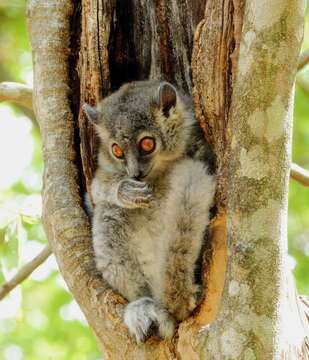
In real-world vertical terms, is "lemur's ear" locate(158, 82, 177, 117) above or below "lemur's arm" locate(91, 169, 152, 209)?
above

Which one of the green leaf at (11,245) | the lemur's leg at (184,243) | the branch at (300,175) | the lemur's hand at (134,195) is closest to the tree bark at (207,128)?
the lemur's leg at (184,243)

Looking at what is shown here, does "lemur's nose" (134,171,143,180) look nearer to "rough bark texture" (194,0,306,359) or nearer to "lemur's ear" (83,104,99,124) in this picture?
"lemur's ear" (83,104,99,124)

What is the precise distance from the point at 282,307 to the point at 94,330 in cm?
120

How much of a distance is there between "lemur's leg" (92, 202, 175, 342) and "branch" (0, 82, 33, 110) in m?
1.29

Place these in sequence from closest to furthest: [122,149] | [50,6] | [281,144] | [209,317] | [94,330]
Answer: [281,144], [209,317], [94,330], [122,149], [50,6]

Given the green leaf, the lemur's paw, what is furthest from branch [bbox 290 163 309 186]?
the green leaf

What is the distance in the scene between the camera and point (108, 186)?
4.28m

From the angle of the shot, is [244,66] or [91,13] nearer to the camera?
[244,66]

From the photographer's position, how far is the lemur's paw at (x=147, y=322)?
3488mm

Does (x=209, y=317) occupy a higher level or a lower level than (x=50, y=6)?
lower

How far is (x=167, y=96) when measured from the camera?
172 inches

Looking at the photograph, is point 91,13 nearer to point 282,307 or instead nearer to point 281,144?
point 281,144

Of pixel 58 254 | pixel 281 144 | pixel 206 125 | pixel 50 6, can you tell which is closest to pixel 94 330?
pixel 58 254

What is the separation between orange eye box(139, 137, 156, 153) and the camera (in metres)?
4.41
